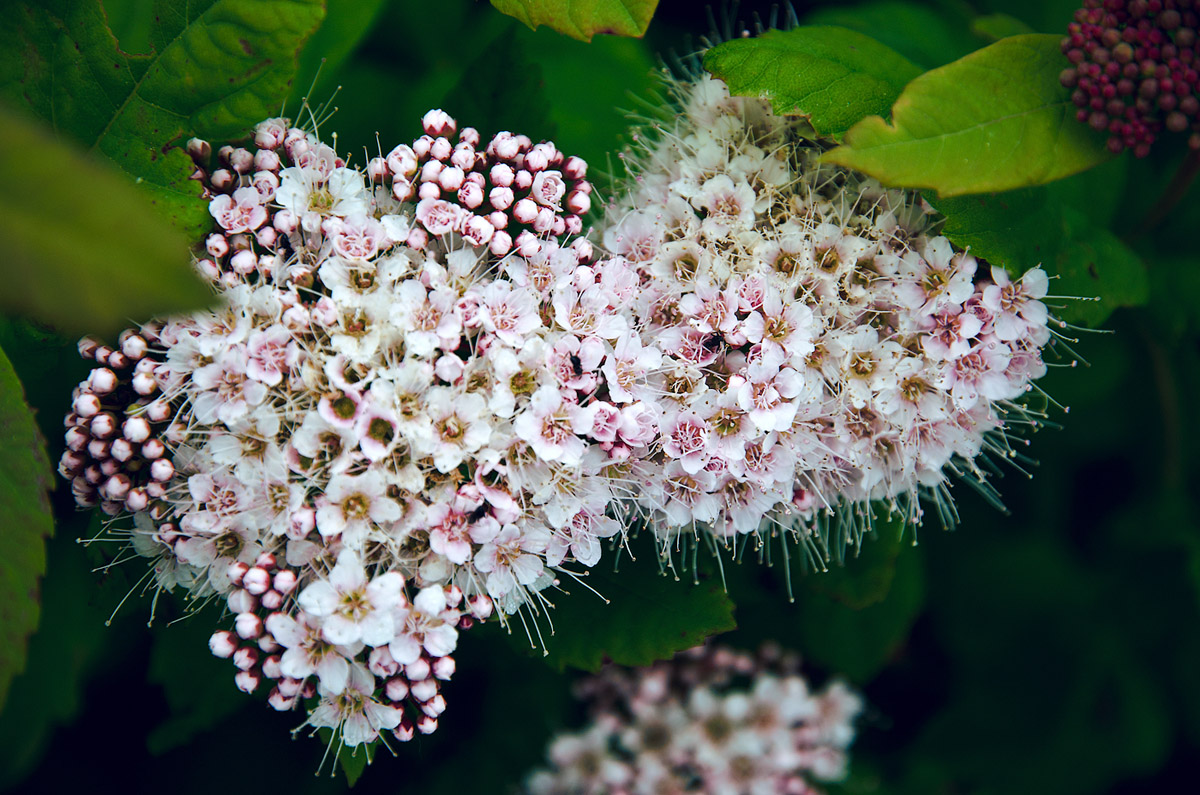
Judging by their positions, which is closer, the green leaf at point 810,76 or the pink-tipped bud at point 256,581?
the pink-tipped bud at point 256,581

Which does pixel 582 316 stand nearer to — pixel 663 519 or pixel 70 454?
pixel 663 519

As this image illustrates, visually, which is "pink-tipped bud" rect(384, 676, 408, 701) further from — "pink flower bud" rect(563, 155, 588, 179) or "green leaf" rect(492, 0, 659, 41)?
"green leaf" rect(492, 0, 659, 41)

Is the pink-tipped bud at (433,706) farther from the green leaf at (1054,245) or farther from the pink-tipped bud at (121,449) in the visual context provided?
the green leaf at (1054,245)

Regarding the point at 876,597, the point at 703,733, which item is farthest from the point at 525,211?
the point at 703,733

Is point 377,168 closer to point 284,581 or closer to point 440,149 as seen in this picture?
point 440,149

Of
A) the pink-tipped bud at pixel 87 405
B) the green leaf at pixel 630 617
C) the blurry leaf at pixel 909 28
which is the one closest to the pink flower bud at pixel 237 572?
the pink-tipped bud at pixel 87 405
